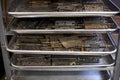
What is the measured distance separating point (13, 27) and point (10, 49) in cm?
12

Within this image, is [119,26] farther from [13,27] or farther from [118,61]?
[13,27]

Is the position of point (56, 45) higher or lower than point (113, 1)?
lower

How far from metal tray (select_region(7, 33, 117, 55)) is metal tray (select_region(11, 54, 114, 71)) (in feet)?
0.32

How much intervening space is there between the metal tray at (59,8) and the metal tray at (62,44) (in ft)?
0.65

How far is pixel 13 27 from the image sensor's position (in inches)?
39.8

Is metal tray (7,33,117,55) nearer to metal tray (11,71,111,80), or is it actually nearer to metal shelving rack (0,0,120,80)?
metal shelving rack (0,0,120,80)

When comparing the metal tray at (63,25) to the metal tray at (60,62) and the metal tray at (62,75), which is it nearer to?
the metal tray at (60,62)

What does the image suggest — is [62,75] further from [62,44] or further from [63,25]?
[63,25]

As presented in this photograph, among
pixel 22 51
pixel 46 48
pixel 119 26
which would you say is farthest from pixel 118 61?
pixel 22 51

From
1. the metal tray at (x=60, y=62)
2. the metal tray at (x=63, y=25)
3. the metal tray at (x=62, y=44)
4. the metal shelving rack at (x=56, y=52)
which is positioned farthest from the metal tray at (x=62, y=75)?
the metal tray at (x=63, y=25)

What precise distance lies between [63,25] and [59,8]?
0.10m

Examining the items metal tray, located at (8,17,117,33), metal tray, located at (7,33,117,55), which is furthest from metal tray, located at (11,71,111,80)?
metal tray, located at (8,17,117,33)

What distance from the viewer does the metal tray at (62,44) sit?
1042mm

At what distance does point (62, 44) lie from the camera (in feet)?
3.57
